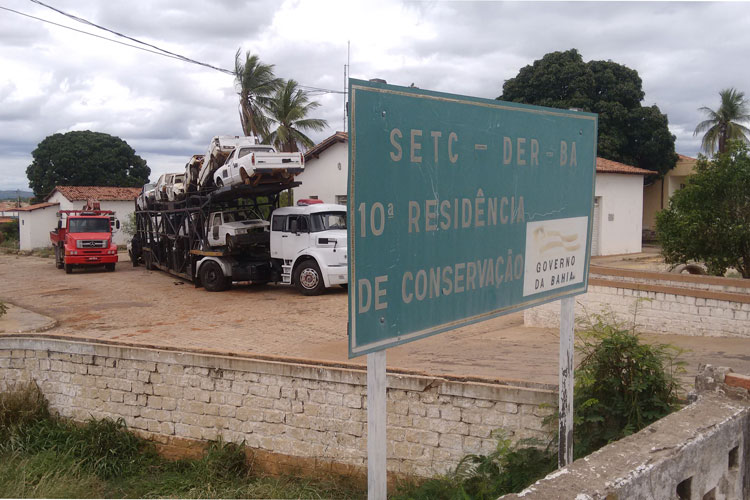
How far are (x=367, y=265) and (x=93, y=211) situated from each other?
79.6ft

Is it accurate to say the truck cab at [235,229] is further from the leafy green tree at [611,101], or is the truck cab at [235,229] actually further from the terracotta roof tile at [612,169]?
the leafy green tree at [611,101]

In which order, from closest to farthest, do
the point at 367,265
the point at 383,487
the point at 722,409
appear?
the point at 367,265
the point at 383,487
the point at 722,409

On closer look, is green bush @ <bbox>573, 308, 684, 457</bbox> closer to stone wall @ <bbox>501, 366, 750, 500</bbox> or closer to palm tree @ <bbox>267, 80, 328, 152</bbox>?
stone wall @ <bbox>501, 366, 750, 500</bbox>

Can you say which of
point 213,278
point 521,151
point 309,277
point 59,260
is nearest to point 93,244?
point 59,260

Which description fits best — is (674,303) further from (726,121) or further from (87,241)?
(726,121)

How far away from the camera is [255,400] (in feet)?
25.7

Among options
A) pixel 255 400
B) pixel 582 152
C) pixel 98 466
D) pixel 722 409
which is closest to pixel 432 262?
pixel 582 152

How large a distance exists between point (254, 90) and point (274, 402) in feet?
75.2

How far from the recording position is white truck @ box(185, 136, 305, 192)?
15.4 meters

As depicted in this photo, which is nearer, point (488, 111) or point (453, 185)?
point (453, 185)

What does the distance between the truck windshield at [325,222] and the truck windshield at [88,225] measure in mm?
11779

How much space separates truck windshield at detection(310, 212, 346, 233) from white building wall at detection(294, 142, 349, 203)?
951 centimetres

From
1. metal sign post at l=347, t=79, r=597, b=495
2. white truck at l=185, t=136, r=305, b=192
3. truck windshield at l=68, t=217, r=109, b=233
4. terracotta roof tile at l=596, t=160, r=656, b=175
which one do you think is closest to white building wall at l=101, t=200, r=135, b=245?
truck windshield at l=68, t=217, r=109, b=233

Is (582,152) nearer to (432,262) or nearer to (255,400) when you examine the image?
(432,262)
